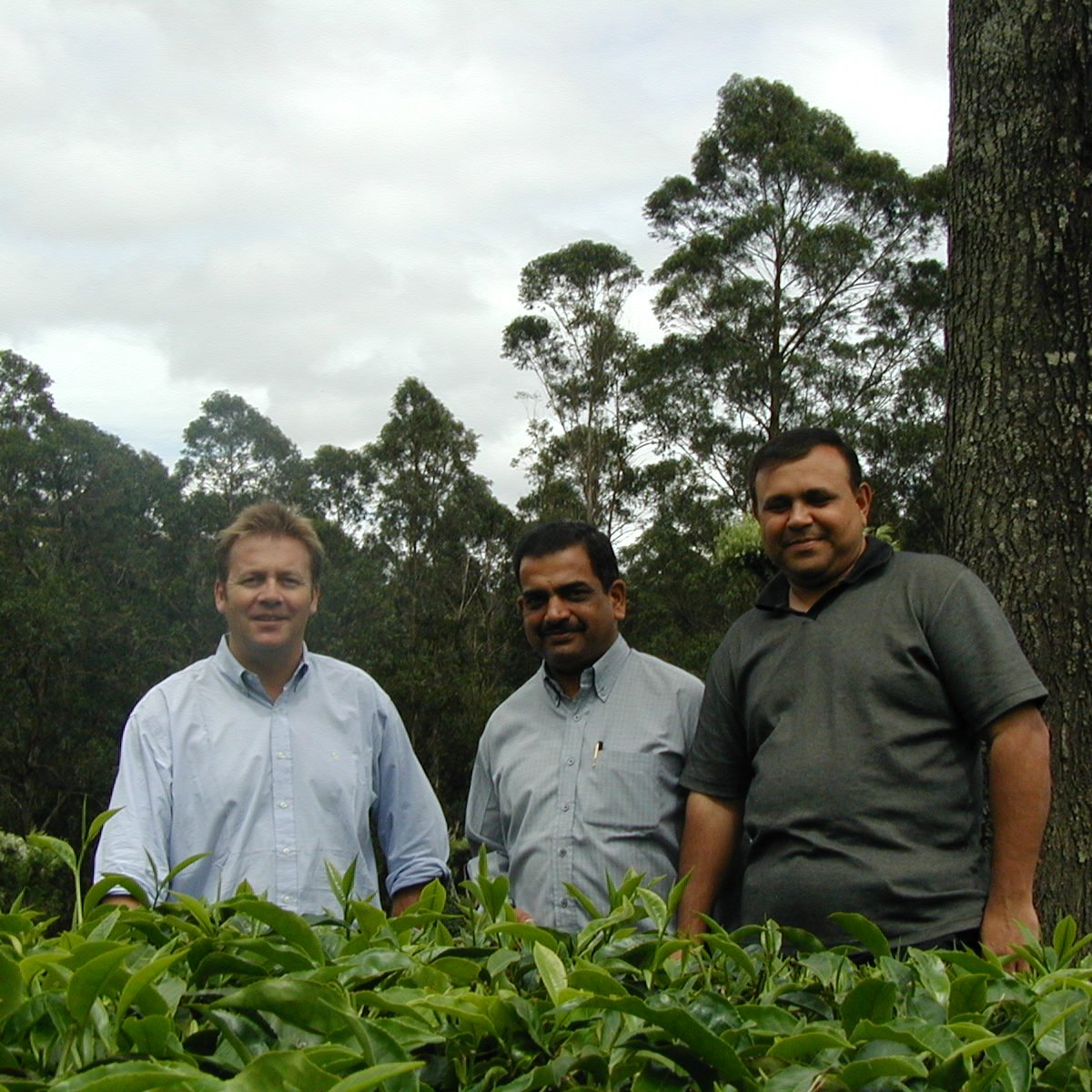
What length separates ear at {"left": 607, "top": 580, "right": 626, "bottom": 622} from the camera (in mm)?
2600

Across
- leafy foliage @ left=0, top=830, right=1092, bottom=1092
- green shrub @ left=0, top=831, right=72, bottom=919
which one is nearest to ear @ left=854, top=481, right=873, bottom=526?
leafy foliage @ left=0, top=830, right=1092, bottom=1092

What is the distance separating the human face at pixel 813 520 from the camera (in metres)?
2.17

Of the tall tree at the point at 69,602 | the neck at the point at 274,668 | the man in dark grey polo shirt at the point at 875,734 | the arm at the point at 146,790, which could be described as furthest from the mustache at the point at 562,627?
the tall tree at the point at 69,602

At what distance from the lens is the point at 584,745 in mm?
2518

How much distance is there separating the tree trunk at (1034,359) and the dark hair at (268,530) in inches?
52.8

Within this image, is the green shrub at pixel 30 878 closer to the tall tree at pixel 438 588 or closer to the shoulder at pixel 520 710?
the tall tree at pixel 438 588

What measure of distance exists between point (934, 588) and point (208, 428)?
26.1m

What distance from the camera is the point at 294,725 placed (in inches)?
99.8

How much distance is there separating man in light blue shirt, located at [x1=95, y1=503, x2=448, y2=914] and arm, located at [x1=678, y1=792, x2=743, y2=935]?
0.53 m

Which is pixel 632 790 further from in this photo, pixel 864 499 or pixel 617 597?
pixel 864 499

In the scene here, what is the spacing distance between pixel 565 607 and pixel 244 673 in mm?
647

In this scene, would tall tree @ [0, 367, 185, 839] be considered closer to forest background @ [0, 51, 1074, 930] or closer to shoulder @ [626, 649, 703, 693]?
forest background @ [0, 51, 1074, 930]

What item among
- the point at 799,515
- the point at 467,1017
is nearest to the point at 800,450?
the point at 799,515

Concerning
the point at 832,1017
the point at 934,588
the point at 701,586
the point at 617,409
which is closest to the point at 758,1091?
the point at 832,1017
